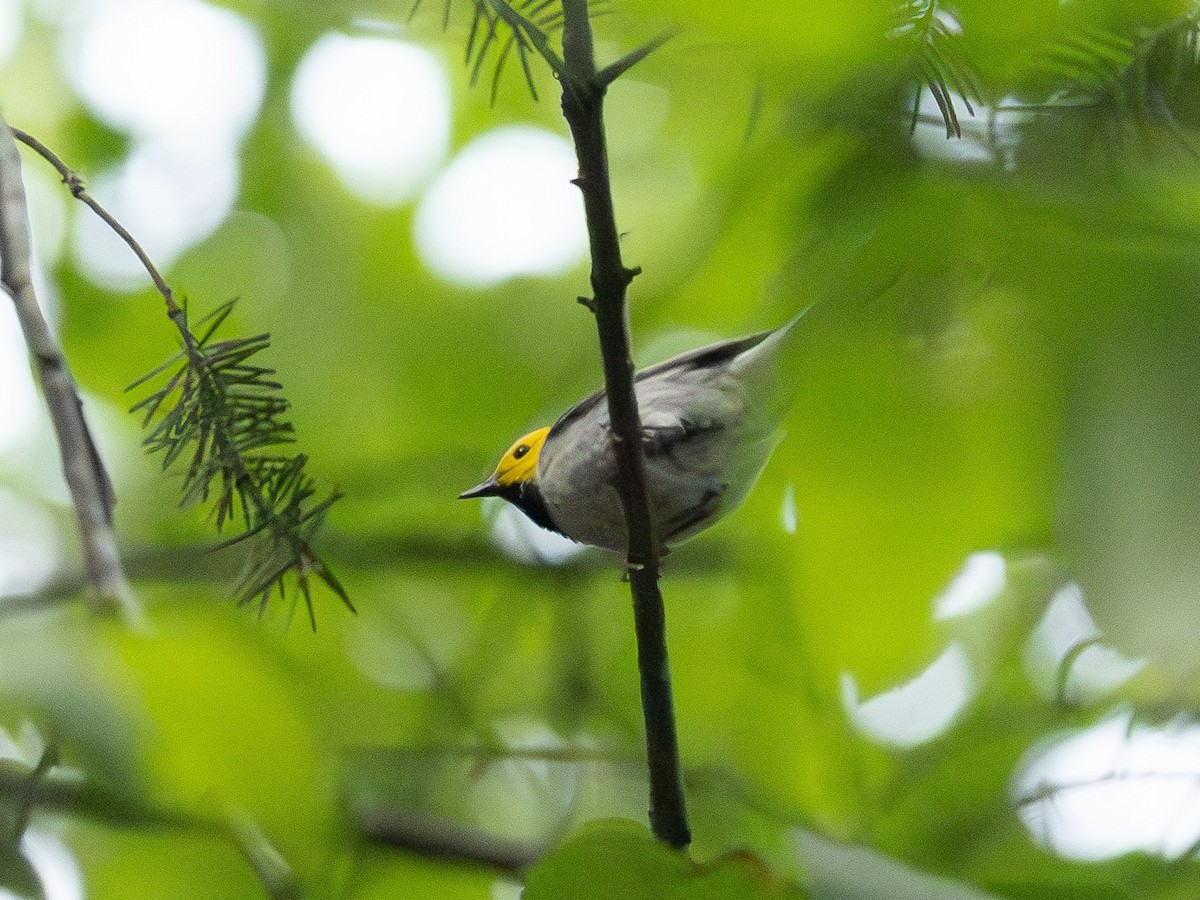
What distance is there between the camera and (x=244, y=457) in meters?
0.85

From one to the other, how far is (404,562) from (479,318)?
0.59m

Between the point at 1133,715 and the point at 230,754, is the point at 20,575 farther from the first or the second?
the point at 1133,715

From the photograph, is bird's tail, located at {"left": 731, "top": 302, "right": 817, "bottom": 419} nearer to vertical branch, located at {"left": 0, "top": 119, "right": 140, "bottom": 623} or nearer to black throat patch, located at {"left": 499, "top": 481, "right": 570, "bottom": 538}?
vertical branch, located at {"left": 0, "top": 119, "right": 140, "bottom": 623}

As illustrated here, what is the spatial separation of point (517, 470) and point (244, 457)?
129 cm

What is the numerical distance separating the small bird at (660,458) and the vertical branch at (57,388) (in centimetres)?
88

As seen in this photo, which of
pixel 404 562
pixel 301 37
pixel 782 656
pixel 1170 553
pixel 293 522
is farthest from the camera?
pixel 404 562

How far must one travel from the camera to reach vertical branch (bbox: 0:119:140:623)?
2.35 feet

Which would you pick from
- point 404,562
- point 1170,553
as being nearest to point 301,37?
point 404,562

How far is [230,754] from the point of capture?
569 millimetres

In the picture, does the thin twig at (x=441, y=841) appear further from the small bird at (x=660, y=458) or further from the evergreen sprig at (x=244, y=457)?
the small bird at (x=660, y=458)

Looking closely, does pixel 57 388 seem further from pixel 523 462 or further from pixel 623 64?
pixel 523 462

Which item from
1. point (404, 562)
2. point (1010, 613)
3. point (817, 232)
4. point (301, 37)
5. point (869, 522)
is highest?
point (301, 37)

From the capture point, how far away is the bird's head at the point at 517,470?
6.82ft

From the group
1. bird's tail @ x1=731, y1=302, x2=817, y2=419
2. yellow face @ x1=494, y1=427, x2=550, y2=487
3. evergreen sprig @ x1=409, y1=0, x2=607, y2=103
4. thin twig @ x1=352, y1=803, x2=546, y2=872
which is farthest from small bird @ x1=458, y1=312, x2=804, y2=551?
evergreen sprig @ x1=409, y1=0, x2=607, y2=103
